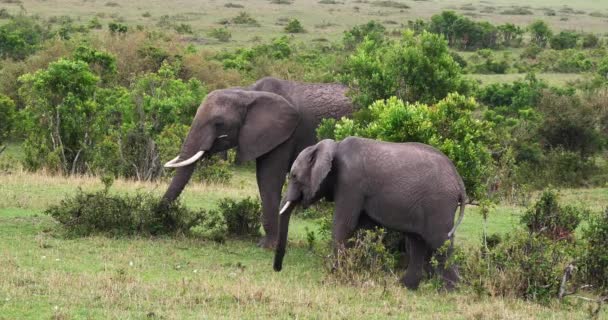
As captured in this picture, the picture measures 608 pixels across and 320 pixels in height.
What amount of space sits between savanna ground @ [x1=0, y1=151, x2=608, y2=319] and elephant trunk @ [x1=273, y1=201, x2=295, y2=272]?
0.17 meters

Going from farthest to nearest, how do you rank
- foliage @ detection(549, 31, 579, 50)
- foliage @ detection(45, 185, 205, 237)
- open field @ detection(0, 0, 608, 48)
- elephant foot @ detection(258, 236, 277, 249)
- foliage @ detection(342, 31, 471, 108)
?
open field @ detection(0, 0, 608, 48)
foliage @ detection(549, 31, 579, 50)
foliage @ detection(342, 31, 471, 108)
elephant foot @ detection(258, 236, 277, 249)
foliage @ detection(45, 185, 205, 237)

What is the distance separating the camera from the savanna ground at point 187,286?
9.22m

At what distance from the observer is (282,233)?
11.3 metres

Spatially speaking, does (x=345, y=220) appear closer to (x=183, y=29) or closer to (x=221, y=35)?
(x=221, y=35)

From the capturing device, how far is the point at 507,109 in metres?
35.9

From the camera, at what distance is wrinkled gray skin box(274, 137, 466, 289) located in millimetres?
11289

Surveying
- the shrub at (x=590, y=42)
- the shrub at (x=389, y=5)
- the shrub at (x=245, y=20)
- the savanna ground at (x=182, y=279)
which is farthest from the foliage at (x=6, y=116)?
the shrub at (x=389, y=5)

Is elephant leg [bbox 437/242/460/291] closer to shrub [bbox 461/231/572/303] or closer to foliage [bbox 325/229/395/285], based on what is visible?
shrub [bbox 461/231/572/303]

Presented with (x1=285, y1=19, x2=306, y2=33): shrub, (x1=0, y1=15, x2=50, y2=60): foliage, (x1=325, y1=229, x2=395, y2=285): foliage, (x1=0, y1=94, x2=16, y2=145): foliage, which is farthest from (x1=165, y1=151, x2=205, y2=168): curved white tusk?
(x1=285, y1=19, x2=306, y2=33): shrub

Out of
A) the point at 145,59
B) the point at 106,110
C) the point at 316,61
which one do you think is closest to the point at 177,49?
the point at 145,59

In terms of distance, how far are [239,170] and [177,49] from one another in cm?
1263

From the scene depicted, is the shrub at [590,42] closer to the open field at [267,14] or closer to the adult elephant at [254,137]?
the open field at [267,14]

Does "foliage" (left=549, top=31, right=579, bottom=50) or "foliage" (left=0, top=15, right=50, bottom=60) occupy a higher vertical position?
"foliage" (left=0, top=15, right=50, bottom=60)

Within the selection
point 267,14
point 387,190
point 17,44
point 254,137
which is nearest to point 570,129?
point 254,137
